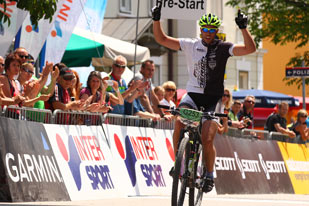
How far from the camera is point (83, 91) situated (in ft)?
44.8

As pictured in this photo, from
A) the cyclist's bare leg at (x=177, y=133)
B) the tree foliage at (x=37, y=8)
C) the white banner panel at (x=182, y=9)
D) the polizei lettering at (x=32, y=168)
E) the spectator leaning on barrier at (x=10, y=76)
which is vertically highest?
the tree foliage at (x=37, y=8)

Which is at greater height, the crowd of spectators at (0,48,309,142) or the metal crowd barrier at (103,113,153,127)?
the crowd of spectators at (0,48,309,142)

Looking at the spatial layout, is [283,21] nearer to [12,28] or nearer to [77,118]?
[12,28]

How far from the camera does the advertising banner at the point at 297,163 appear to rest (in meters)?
19.2

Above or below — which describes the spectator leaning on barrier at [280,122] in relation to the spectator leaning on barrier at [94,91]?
below

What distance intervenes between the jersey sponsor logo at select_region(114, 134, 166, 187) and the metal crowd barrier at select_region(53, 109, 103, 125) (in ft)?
1.67

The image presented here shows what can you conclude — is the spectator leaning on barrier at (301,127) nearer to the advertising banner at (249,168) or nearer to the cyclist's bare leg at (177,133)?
the advertising banner at (249,168)

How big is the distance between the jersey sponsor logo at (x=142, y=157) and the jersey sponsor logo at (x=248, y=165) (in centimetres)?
187

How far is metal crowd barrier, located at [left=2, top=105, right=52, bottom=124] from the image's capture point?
11.0 metres

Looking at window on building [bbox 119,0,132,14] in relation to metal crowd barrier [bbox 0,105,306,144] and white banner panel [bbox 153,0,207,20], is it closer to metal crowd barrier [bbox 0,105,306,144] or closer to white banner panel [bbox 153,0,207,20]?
metal crowd barrier [bbox 0,105,306,144]

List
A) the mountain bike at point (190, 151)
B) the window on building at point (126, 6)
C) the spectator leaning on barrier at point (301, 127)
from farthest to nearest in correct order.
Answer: the window on building at point (126, 6), the spectator leaning on barrier at point (301, 127), the mountain bike at point (190, 151)

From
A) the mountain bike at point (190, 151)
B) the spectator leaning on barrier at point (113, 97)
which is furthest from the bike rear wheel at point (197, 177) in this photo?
the spectator leaning on barrier at point (113, 97)

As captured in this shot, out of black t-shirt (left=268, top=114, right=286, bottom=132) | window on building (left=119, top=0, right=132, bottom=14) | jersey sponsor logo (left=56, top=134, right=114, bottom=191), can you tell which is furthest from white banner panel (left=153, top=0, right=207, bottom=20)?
window on building (left=119, top=0, right=132, bottom=14)

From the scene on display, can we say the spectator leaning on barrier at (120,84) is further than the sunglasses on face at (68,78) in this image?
Yes
